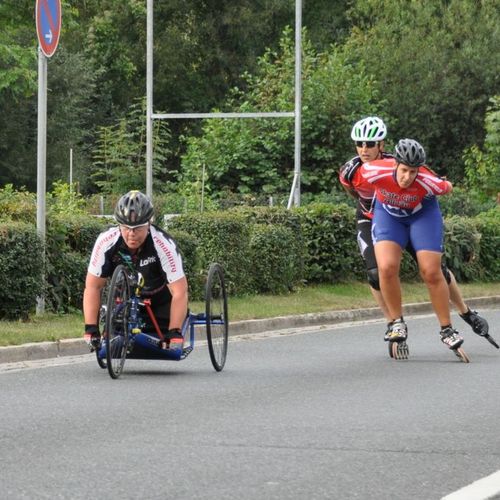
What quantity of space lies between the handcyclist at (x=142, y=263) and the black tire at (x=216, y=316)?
0.36 meters

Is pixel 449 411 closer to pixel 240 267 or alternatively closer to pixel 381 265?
pixel 381 265

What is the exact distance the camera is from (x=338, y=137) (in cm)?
3841

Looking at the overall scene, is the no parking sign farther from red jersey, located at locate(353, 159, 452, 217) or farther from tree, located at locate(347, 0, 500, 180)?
tree, located at locate(347, 0, 500, 180)

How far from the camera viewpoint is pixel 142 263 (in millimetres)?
11500

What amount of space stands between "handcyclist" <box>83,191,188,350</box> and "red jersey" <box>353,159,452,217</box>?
188 cm

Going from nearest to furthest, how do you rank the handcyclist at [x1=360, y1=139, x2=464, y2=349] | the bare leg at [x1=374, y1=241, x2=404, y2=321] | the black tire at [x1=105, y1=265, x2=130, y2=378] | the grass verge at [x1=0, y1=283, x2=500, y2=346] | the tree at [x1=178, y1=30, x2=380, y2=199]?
the black tire at [x1=105, y1=265, x2=130, y2=378] < the handcyclist at [x1=360, y1=139, x2=464, y2=349] < the bare leg at [x1=374, y1=241, x2=404, y2=321] < the grass verge at [x1=0, y1=283, x2=500, y2=346] < the tree at [x1=178, y1=30, x2=380, y2=199]

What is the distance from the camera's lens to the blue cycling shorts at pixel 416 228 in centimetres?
1260

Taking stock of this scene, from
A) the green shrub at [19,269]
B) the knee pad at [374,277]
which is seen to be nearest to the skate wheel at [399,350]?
the knee pad at [374,277]

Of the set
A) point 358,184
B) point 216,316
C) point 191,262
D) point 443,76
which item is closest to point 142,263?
point 216,316

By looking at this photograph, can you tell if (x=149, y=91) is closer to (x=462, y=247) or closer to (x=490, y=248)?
(x=462, y=247)

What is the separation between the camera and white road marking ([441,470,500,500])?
6.70 m

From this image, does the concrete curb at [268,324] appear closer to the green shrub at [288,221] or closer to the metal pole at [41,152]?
the green shrub at [288,221]

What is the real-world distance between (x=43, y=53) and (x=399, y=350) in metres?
4.84

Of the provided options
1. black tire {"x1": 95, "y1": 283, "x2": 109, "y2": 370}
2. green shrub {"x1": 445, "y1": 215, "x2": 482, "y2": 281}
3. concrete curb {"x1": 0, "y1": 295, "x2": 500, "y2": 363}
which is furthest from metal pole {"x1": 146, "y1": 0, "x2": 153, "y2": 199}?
black tire {"x1": 95, "y1": 283, "x2": 109, "y2": 370}
